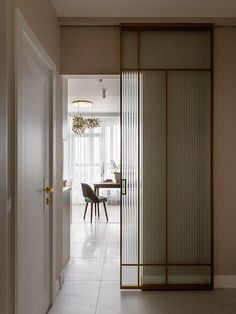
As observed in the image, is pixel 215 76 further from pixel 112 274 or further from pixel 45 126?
pixel 112 274

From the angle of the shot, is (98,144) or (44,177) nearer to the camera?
(44,177)

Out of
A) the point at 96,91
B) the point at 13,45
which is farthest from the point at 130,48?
the point at 96,91

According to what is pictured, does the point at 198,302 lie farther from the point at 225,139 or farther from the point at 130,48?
the point at 130,48

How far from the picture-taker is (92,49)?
3.16 metres

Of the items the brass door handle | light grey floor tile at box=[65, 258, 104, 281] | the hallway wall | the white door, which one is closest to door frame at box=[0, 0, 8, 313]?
the white door

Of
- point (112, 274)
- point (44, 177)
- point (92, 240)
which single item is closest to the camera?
point (44, 177)

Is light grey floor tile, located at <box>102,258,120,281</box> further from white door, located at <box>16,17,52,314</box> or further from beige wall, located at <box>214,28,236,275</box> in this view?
beige wall, located at <box>214,28,236,275</box>

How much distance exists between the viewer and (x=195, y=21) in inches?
121

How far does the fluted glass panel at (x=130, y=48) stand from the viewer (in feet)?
10.1

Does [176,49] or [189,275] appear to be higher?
[176,49]

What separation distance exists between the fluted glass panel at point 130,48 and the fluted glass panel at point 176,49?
0.28 feet

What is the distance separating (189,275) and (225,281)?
39 cm

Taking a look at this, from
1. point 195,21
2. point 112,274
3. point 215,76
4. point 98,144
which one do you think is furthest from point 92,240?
point 98,144

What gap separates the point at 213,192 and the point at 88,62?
1929mm
